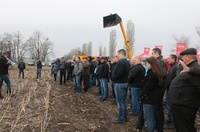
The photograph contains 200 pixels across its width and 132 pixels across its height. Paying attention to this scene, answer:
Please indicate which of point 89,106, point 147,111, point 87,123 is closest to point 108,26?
point 89,106

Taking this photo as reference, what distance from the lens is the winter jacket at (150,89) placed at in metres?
5.07

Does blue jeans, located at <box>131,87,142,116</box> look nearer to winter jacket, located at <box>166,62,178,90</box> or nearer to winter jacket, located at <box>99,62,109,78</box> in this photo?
winter jacket, located at <box>166,62,178,90</box>

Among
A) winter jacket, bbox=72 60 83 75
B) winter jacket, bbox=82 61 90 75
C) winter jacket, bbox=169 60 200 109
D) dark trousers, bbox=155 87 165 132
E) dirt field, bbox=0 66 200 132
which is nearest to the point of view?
winter jacket, bbox=169 60 200 109

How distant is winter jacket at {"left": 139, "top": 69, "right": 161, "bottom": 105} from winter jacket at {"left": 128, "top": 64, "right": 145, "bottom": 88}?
1.46 metres

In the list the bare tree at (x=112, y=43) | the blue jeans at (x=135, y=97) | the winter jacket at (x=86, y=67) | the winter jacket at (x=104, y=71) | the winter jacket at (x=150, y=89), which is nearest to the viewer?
the winter jacket at (x=150, y=89)

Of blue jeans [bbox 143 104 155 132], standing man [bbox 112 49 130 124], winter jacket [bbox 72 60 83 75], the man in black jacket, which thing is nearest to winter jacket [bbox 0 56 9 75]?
winter jacket [bbox 72 60 83 75]

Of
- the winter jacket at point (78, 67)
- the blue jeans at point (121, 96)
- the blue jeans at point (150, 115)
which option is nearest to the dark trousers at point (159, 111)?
the blue jeans at point (150, 115)

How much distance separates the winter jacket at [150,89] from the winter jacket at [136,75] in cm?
146

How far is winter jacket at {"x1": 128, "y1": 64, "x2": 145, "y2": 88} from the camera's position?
6658 mm

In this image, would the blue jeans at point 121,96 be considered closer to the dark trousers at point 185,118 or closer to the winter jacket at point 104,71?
the dark trousers at point 185,118

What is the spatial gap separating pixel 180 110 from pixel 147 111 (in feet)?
4.78

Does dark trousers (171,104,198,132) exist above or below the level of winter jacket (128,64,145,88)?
below

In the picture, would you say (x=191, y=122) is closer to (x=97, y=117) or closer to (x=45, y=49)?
(x=97, y=117)

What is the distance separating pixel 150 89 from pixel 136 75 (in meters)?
1.80
